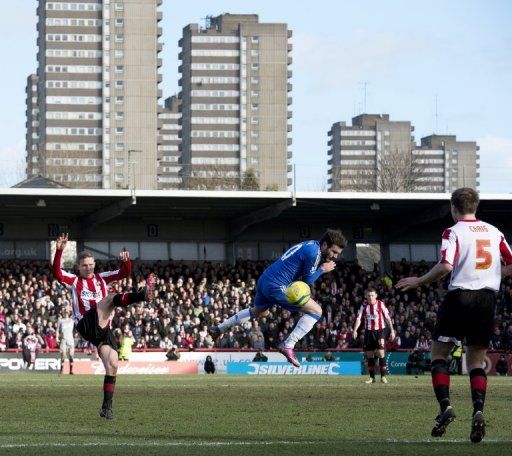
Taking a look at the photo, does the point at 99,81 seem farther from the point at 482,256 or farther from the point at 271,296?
the point at 482,256

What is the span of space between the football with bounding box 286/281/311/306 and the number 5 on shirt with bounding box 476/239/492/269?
5.11 metres

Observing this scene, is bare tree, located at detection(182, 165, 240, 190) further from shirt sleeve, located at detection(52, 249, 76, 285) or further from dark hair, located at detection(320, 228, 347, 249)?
dark hair, located at detection(320, 228, 347, 249)

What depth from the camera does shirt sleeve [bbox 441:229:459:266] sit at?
10.5m

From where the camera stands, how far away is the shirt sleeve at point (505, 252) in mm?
10820

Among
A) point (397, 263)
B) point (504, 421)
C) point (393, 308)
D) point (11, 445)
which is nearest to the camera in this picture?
point (11, 445)

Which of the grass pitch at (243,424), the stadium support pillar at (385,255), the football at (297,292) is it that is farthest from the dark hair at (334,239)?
the stadium support pillar at (385,255)

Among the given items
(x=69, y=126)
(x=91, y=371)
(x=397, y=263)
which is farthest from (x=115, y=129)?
(x=91, y=371)

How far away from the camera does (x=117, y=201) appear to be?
47375 mm

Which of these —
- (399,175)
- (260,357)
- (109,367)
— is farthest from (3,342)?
(399,175)

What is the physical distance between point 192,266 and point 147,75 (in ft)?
453

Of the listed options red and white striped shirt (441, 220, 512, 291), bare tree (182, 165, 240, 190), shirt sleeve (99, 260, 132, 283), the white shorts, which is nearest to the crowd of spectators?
the white shorts

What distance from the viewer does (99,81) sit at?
194 meters

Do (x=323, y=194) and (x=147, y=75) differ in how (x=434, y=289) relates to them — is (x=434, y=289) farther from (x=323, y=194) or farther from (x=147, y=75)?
(x=147, y=75)

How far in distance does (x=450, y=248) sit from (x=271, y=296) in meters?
5.51
